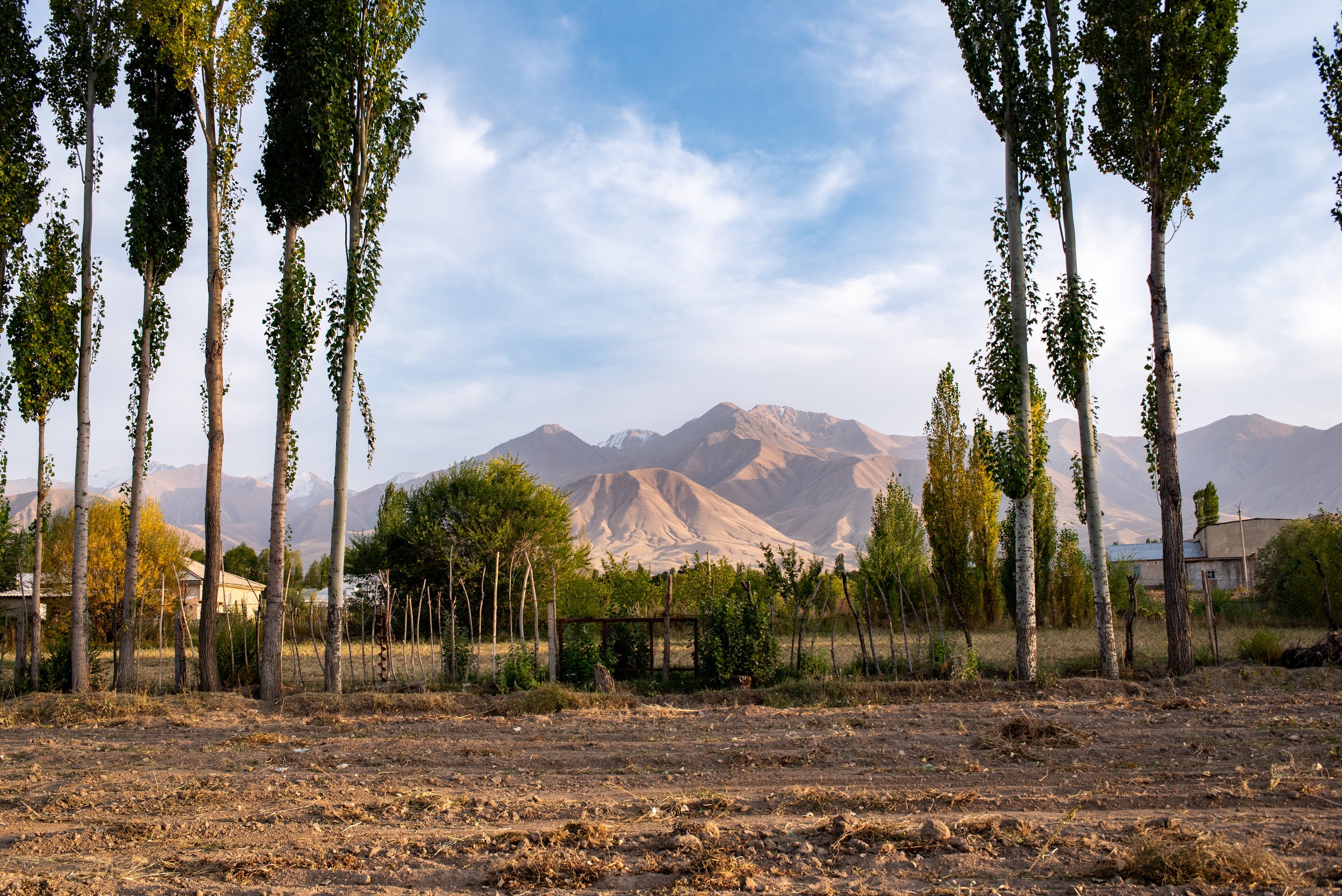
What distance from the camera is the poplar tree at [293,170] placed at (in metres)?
12.0

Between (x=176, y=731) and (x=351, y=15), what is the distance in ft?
31.8

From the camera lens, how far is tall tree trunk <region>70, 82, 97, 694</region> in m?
12.3

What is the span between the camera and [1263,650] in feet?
40.6

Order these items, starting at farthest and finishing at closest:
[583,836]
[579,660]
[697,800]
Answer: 1. [579,660]
2. [697,800]
3. [583,836]

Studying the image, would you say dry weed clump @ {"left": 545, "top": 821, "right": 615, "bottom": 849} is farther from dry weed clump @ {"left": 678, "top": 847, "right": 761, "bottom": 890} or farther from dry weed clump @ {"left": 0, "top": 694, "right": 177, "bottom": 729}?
dry weed clump @ {"left": 0, "top": 694, "right": 177, "bottom": 729}

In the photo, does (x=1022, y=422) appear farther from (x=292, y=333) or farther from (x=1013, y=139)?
(x=292, y=333)

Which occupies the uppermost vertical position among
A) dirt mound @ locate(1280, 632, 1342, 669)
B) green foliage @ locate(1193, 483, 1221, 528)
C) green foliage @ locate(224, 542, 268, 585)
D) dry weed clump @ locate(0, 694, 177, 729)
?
green foliage @ locate(1193, 483, 1221, 528)

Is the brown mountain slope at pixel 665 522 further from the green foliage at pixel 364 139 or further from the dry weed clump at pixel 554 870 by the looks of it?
the dry weed clump at pixel 554 870

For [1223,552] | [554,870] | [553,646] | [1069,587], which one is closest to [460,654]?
[553,646]

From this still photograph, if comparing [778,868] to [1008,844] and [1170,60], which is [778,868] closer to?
[1008,844]

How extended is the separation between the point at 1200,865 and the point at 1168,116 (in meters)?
11.5

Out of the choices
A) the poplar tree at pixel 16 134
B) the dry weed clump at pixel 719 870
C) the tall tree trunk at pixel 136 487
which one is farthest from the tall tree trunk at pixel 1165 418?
the poplar tree at pixel 16 134

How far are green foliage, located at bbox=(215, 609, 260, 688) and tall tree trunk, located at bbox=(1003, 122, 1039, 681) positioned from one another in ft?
36.8

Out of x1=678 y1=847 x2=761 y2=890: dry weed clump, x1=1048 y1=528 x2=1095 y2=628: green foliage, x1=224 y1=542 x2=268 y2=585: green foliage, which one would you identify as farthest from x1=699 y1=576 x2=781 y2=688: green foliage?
x1=224 y1=542 x2=268 y2=585: green foliage
